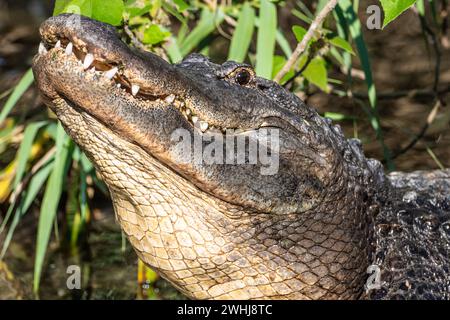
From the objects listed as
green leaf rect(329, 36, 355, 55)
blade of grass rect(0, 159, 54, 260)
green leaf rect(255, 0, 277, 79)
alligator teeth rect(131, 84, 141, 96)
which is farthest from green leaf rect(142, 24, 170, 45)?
alligator teeth rect(131, 84, 141, 96)

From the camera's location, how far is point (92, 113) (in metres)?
2.67

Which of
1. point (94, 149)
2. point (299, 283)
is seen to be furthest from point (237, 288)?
point (94, 149)

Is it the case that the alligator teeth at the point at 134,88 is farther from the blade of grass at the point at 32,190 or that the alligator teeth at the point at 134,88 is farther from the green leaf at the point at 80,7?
the blade of grass at the point at 32,190

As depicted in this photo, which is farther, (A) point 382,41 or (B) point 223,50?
(A) point 382,41

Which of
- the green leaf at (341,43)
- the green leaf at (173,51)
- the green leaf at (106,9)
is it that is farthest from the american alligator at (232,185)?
the green leaf at (173,51)

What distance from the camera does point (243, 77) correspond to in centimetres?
315

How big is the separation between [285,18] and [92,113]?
191 inches

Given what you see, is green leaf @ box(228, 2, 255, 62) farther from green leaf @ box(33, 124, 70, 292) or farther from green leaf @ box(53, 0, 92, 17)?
green leaf @ box(53, 0, 92, 17)

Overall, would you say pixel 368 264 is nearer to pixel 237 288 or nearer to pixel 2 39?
pixel 237 288

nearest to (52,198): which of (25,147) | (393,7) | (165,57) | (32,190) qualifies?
(32,190)

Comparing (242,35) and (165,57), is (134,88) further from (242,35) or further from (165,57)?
(242,35)

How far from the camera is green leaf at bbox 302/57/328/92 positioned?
161 inches

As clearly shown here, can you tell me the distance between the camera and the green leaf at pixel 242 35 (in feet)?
14.4

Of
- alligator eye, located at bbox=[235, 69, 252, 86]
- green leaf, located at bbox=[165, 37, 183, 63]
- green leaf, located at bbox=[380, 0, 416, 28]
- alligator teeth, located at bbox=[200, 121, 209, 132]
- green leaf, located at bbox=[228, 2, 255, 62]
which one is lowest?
alligator teeth, located at bbox=[200, 121, 209, 132]
